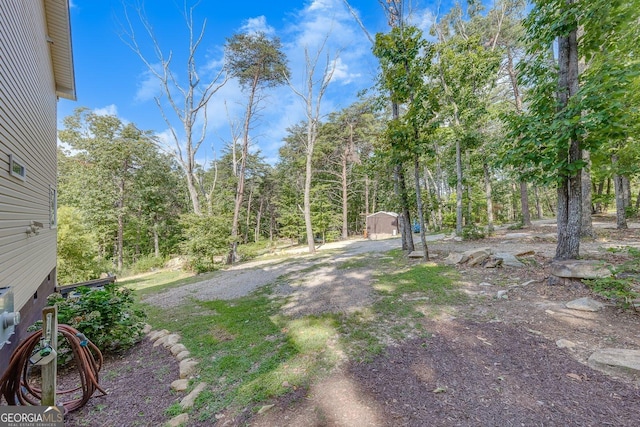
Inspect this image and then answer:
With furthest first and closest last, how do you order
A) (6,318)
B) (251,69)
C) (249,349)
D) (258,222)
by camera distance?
(258,222) < (251,69) < (249,349) < (6,318)

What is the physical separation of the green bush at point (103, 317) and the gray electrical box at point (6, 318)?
62.3 inches

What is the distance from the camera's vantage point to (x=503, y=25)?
12.2m

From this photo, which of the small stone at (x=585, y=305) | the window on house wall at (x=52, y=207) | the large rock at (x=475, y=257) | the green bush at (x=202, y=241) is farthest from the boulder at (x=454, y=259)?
the window on house wall at (x=52, y=207)

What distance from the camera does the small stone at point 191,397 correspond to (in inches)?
87.0

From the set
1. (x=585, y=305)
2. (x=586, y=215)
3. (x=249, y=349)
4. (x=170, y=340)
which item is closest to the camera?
(x=249, y=349)

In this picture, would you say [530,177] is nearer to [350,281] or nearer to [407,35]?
[350,281]

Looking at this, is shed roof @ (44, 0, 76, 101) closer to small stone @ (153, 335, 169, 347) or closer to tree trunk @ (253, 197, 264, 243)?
small stone @ (153, 335, 169, 347)

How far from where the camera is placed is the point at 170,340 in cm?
350

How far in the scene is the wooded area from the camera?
432 centimetres

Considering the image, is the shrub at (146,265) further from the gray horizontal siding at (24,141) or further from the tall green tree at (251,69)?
the gray horizontal siding at (24,141)

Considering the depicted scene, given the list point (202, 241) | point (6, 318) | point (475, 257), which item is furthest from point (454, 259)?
point (202, 241)

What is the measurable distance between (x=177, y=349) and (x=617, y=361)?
427 centimetres

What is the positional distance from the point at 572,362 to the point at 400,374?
1.46m

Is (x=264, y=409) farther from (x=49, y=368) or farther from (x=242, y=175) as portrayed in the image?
(x=242, y=175)
